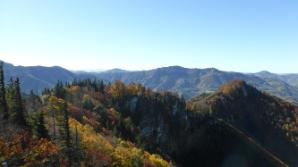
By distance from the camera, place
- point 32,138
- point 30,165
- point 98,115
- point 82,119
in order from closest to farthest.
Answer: point 30,165 < point 32,138 < point 82,119 < point 98,115

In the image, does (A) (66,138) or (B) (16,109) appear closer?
(A) (66,138)

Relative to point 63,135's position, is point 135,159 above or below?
below

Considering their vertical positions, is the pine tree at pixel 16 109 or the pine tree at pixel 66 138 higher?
the pine tree at pixel 16 109

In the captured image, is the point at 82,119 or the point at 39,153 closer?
Answer: the point at 39,153

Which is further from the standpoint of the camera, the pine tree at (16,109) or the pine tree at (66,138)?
the pine tree at (16,109)

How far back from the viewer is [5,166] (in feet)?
216

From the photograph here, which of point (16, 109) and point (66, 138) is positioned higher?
point (16, 109)

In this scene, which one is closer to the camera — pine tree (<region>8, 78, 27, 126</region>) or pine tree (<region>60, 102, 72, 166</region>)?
pine tree (<region>60, 102, 72, 166</region>)

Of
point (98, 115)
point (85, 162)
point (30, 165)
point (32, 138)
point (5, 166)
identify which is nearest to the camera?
point (5, 166)

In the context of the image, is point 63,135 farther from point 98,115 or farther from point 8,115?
point 98,115

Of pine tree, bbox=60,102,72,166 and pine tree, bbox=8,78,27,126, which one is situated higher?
pine tree, bbox=8,78,27,126

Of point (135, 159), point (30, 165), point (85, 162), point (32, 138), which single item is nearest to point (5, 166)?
point (30, 165)

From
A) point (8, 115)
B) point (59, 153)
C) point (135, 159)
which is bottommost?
point (135, 159)

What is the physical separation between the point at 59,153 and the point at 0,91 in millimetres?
29721
